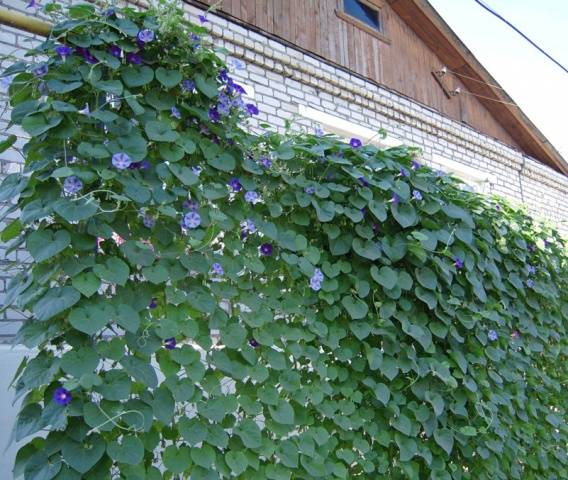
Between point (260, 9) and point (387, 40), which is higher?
point (260, 9)

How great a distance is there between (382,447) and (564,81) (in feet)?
20.4

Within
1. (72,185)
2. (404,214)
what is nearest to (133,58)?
(72,185)

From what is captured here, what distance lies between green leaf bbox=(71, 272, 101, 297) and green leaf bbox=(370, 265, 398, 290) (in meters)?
0.95

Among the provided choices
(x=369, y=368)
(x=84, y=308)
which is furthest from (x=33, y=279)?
(x=369, y=368)

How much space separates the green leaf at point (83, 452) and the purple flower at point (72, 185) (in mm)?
551

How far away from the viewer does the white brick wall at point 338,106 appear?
13.3 ft

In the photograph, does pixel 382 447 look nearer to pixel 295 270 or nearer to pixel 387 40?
pixel 295 270

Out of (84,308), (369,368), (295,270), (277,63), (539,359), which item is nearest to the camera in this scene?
(84,308)

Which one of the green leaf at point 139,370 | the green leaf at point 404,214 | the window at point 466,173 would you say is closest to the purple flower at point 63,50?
the green leaf at point 139,370

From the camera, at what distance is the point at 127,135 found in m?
1.39

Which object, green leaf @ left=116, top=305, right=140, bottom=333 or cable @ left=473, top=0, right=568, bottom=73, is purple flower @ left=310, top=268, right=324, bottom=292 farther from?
cable @ left=473, top=0, right=568, bottom=73

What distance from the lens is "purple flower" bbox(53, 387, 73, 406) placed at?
116cm

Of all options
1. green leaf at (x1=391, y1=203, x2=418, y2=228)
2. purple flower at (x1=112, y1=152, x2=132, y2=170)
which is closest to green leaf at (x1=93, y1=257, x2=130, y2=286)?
purple flower at (x1=112, y1=152, x2=132, y2=170)

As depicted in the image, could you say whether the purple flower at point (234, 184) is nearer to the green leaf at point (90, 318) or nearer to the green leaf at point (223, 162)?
the green leaf at point (223, 162)
